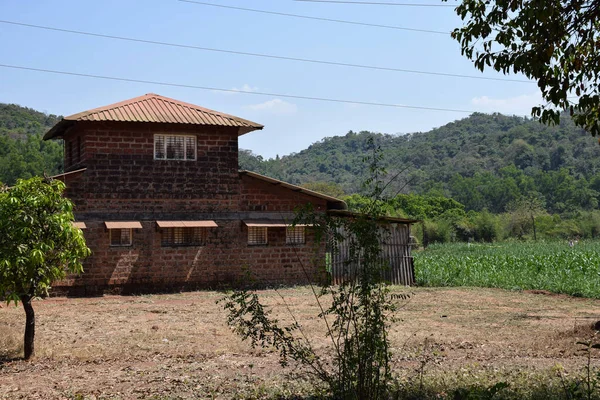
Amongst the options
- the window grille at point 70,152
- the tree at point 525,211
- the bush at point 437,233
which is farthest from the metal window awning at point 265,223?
the tree at point 525,211

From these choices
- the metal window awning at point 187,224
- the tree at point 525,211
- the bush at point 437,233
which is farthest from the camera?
the tree at point 525,211

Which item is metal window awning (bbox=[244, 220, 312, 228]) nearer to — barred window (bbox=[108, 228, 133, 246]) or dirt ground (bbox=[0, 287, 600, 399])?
dirt ground (bbox=[0, 287, 600, 399])

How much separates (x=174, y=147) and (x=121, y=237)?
3170mm

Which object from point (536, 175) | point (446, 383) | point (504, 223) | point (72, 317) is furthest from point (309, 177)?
point (446, 383)

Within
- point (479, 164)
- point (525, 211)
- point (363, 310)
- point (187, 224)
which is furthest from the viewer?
point (479, 164)

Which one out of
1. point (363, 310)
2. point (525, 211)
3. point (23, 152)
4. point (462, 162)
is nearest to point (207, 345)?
point (363, 310)

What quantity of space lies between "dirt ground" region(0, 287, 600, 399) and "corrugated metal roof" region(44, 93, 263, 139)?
17.5 ft

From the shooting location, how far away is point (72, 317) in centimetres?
1695

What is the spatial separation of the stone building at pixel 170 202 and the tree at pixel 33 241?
9618 mm

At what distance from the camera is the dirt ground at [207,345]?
32.1ft

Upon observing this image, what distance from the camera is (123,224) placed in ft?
71.8

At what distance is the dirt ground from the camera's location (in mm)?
9781

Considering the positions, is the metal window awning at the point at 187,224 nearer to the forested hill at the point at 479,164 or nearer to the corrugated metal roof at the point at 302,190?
the corrugated metal roof at the point at 302,190

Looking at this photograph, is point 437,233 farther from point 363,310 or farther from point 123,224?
point 363,310
